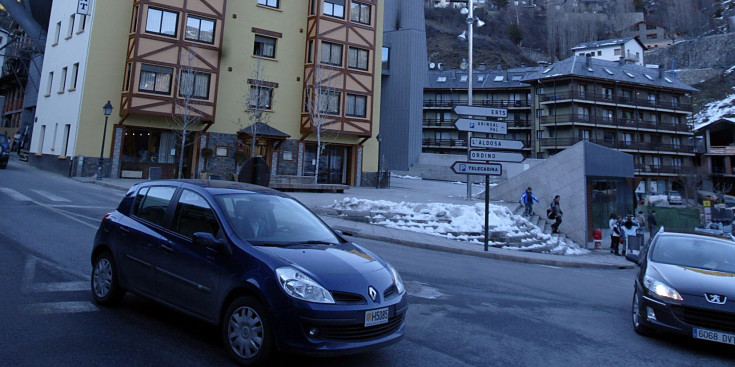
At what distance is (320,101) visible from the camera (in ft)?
96.5

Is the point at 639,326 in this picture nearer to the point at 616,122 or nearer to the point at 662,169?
the point at 616,122

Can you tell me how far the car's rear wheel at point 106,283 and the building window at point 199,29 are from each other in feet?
80.8

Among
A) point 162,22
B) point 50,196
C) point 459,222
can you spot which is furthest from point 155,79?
point 459,222

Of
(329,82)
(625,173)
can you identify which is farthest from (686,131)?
(329,82)

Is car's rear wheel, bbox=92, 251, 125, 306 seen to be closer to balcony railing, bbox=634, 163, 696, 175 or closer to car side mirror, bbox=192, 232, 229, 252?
car side mirror, bbox=192, 232, 229, 252

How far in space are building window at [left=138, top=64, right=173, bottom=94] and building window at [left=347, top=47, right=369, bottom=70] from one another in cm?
1184

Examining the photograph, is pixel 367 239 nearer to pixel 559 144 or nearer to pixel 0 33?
pixel 559 144

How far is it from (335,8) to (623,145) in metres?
48.7

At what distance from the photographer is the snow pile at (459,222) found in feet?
49.6

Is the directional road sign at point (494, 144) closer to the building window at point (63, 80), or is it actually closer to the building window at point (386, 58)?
the building window at point (63, 80)

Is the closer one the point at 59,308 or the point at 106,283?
the point at 59,308

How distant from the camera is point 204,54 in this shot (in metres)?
27.1

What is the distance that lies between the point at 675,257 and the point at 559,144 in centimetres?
5708

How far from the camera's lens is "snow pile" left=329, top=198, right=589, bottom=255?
15.1 meters
